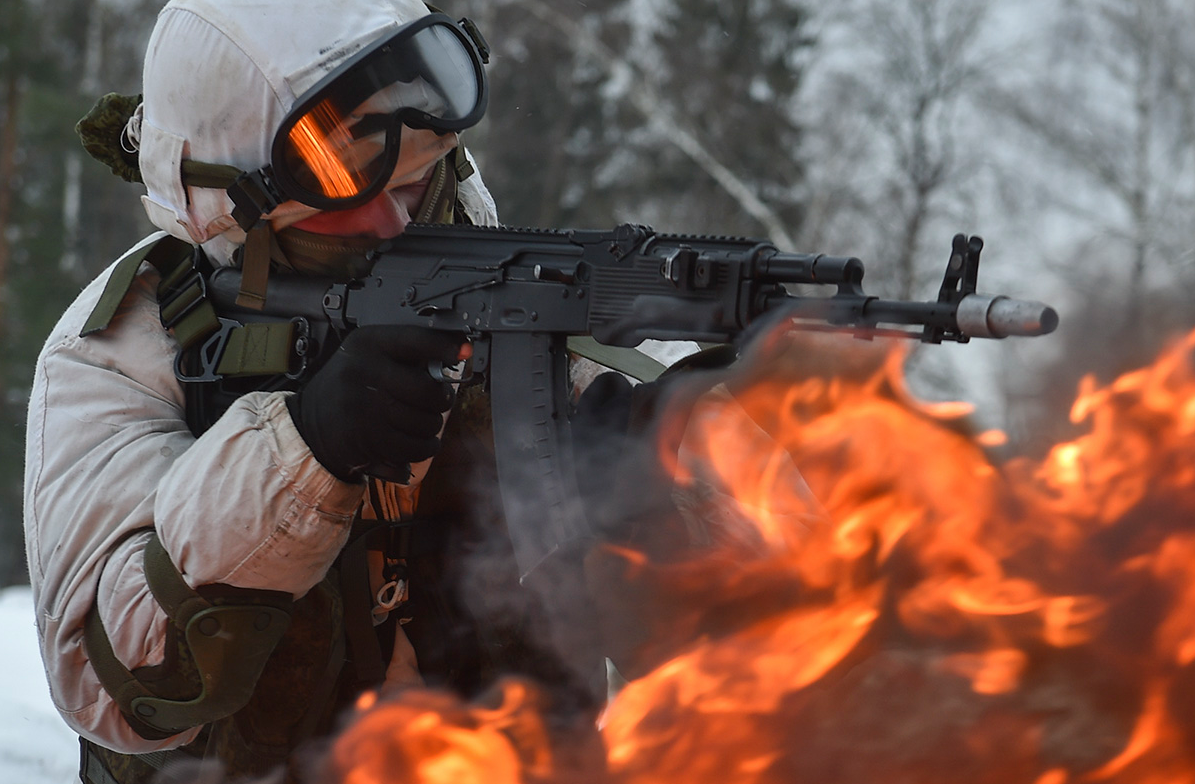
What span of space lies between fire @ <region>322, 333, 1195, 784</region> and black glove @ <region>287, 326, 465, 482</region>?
384 mm

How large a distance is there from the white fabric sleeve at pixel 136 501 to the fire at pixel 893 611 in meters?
0.43

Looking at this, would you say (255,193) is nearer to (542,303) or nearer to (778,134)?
(542,303)

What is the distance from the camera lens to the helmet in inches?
78.8

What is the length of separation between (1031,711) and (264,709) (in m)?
1.31

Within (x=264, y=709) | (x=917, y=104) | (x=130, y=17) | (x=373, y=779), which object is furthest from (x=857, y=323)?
(x=130, y=17)

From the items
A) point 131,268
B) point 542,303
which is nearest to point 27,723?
point 131,268

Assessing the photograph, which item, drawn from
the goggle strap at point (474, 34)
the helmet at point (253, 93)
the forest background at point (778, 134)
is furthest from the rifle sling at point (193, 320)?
the forest background at point (778, 134)

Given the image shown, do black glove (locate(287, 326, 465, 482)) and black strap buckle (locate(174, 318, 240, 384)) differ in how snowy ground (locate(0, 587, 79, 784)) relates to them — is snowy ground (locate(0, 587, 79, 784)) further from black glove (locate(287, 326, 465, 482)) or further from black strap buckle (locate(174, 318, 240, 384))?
black glove (locate(287, 326, 465, 482))

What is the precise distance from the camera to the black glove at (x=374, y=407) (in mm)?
1814

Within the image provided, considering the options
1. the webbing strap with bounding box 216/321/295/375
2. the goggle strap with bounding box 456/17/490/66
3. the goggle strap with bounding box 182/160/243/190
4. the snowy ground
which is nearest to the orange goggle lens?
the goggle strap with bounding box 182/160/243/190

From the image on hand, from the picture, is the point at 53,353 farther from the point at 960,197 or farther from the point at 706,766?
the point at 960,197

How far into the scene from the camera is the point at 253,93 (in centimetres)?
201

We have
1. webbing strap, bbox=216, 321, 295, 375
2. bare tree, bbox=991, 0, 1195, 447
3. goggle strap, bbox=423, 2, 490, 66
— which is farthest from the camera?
bare tree, bbox=991, 0, 1195, 447

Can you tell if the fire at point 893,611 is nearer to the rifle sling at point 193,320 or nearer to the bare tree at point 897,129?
the rifle sling at point 193,320
